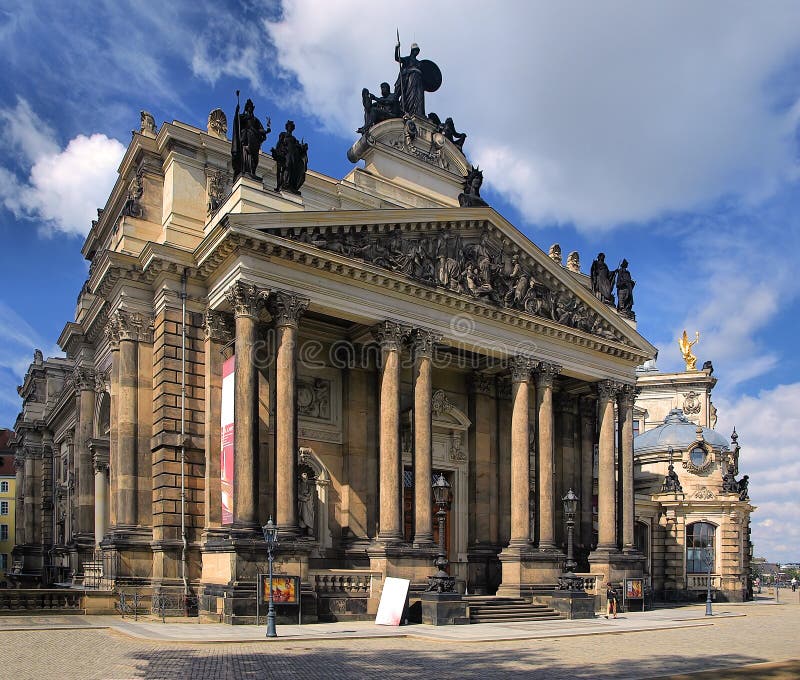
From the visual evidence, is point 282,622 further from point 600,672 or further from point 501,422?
point 501,422

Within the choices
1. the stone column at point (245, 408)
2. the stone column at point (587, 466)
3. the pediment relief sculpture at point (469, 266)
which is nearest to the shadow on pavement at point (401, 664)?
the stone column at point (245, 408)

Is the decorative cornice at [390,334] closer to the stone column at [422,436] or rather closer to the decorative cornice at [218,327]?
the stone column at [422,436]

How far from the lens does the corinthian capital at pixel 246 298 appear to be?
2964cm

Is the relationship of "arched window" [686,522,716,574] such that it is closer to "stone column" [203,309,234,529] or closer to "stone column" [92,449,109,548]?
"stone column" [203,309,234,529]

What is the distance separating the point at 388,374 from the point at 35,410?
37603 mm

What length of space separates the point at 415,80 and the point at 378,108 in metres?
3.73

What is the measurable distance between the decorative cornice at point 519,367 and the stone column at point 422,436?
5031mm

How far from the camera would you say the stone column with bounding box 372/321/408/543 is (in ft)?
105

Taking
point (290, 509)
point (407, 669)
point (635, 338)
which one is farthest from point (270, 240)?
point (635, 338)

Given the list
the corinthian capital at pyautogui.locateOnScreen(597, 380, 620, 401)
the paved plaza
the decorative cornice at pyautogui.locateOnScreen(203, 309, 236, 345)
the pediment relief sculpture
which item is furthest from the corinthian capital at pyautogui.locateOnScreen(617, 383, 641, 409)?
the decorative cornice at pyautogui.locateOnScreen(203, 309, 236, 345)

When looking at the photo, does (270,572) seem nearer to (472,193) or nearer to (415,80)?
(472,193)

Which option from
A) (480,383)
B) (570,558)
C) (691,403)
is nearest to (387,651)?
(570,558)

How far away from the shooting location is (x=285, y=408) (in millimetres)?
29688

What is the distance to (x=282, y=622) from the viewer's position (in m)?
27.5
